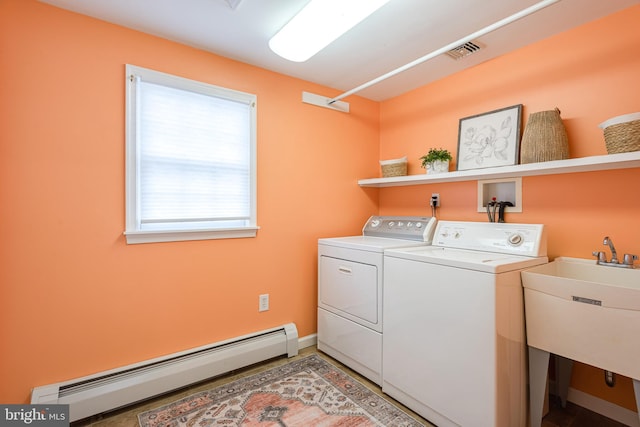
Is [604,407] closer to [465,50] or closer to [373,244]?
[373,244]

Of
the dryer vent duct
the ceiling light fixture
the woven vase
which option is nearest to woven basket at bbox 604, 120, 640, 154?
the woven vase

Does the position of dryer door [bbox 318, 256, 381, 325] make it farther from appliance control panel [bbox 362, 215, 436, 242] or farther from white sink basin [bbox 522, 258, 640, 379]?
white sink basin [bbox 522, 258, 640, 379]

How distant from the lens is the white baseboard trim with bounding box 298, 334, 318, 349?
2520mm

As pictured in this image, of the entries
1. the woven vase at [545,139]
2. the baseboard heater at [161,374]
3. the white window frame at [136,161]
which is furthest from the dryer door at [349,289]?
the woven vase at [545,139]

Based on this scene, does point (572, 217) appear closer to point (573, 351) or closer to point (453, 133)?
point (573, 351)

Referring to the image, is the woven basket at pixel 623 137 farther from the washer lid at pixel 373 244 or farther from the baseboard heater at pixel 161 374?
the baseboard heater at pixel 161 374

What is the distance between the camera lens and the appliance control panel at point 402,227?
2.28 m

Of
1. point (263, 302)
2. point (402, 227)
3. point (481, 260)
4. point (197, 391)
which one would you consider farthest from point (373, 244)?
point (197, 391)

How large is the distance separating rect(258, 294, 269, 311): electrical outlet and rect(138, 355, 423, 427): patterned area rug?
0.46 meters

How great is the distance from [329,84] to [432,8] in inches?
45.5

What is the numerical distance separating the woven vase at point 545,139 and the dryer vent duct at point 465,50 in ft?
1.92

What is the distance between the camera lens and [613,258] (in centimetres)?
156

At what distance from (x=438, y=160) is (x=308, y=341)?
185 cm

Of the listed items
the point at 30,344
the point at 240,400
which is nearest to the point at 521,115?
the point at 240,400
